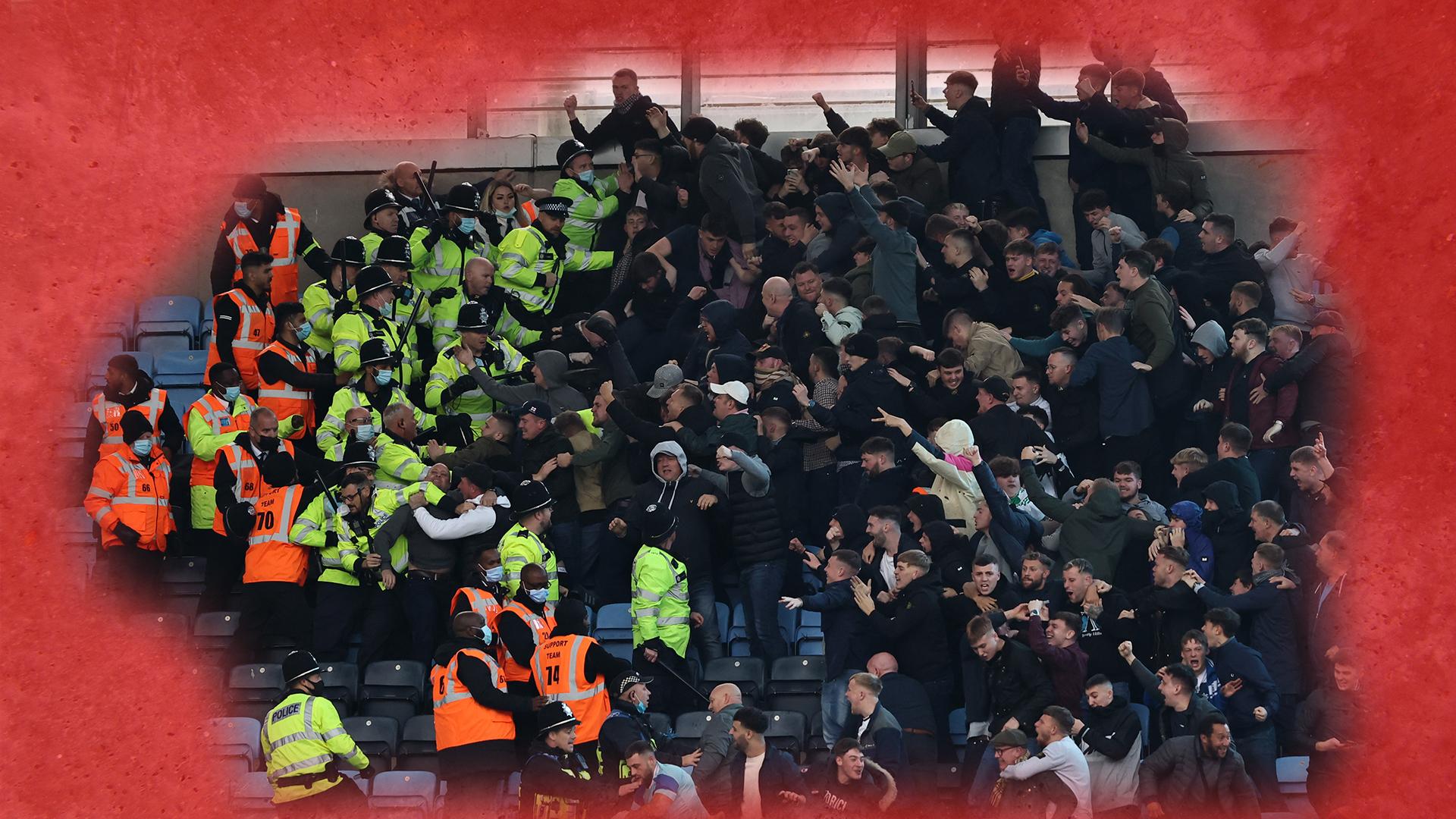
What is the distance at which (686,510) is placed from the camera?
1344 cm

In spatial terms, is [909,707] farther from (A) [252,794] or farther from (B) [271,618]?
(B) [271,618]

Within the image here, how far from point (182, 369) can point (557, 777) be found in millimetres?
6539

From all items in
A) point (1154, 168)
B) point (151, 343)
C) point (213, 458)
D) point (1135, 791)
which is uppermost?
point (1154, 168)

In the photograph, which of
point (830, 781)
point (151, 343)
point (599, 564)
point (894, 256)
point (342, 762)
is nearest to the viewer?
point (830, 781)

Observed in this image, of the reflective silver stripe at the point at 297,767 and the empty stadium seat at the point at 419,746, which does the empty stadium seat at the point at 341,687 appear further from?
the reflective silver stripe at the point at 297,767

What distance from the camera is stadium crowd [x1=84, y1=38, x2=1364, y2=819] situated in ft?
39.6

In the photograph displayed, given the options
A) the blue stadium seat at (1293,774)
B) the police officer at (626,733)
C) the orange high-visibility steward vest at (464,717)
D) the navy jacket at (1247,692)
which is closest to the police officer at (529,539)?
the orange high-visibility steward vest at (464,717)

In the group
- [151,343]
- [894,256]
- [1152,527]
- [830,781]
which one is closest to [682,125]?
[894,256]

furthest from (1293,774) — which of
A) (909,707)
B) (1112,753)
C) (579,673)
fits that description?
(579,673)

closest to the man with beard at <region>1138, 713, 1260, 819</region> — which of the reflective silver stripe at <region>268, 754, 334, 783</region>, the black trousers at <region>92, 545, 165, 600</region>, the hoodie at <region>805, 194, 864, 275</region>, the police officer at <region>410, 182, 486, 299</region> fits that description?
the reflective silver stripe at <region>268, 754, 334, 783</region>

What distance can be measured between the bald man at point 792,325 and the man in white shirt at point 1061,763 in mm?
4141

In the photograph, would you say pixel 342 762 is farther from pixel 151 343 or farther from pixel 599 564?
pixel 151 343

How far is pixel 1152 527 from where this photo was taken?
518 inches

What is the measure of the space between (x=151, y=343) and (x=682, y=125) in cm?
521
